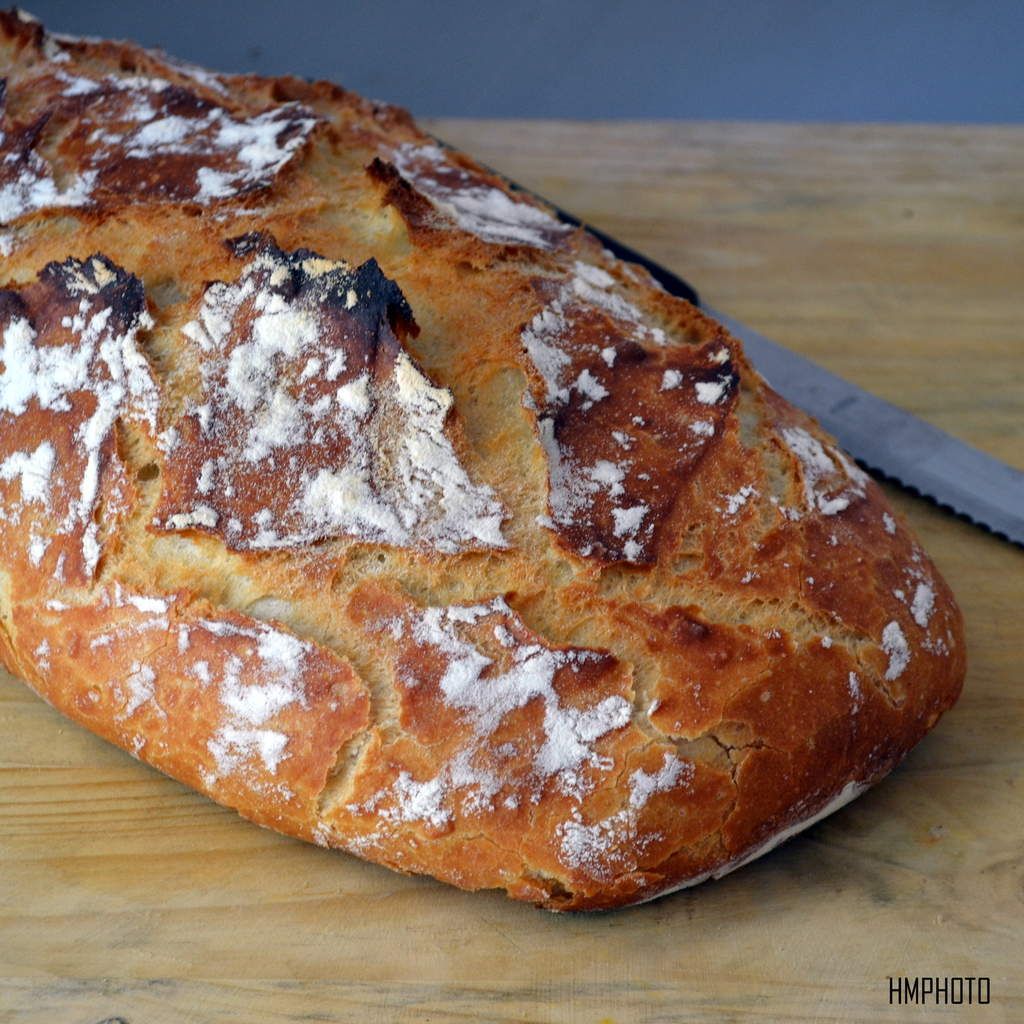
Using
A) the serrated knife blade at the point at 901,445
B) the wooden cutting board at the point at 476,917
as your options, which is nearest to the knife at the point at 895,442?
the serrated knife blade at the point at 901,445

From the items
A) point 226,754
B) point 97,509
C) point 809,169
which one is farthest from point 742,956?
point 809,169

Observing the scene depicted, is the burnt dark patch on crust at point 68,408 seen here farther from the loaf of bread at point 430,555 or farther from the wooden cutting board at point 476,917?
the wooden cutting board at point 476,917

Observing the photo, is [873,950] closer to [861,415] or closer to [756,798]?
[756,798]

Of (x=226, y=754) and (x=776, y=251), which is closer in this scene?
(x=226, y=754)

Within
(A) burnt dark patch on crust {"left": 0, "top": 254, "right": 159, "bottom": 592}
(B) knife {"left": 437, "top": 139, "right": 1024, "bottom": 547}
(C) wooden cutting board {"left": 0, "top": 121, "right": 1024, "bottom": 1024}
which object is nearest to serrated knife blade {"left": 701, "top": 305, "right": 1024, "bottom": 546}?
(B) knife {"left": 437, "top": 139, "right": 1024, "bottom": 547}

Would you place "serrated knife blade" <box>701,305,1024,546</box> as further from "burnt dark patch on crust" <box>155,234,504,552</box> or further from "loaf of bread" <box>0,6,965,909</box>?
"burnt dark patch on crust" <box>155,234,504,552</box>
